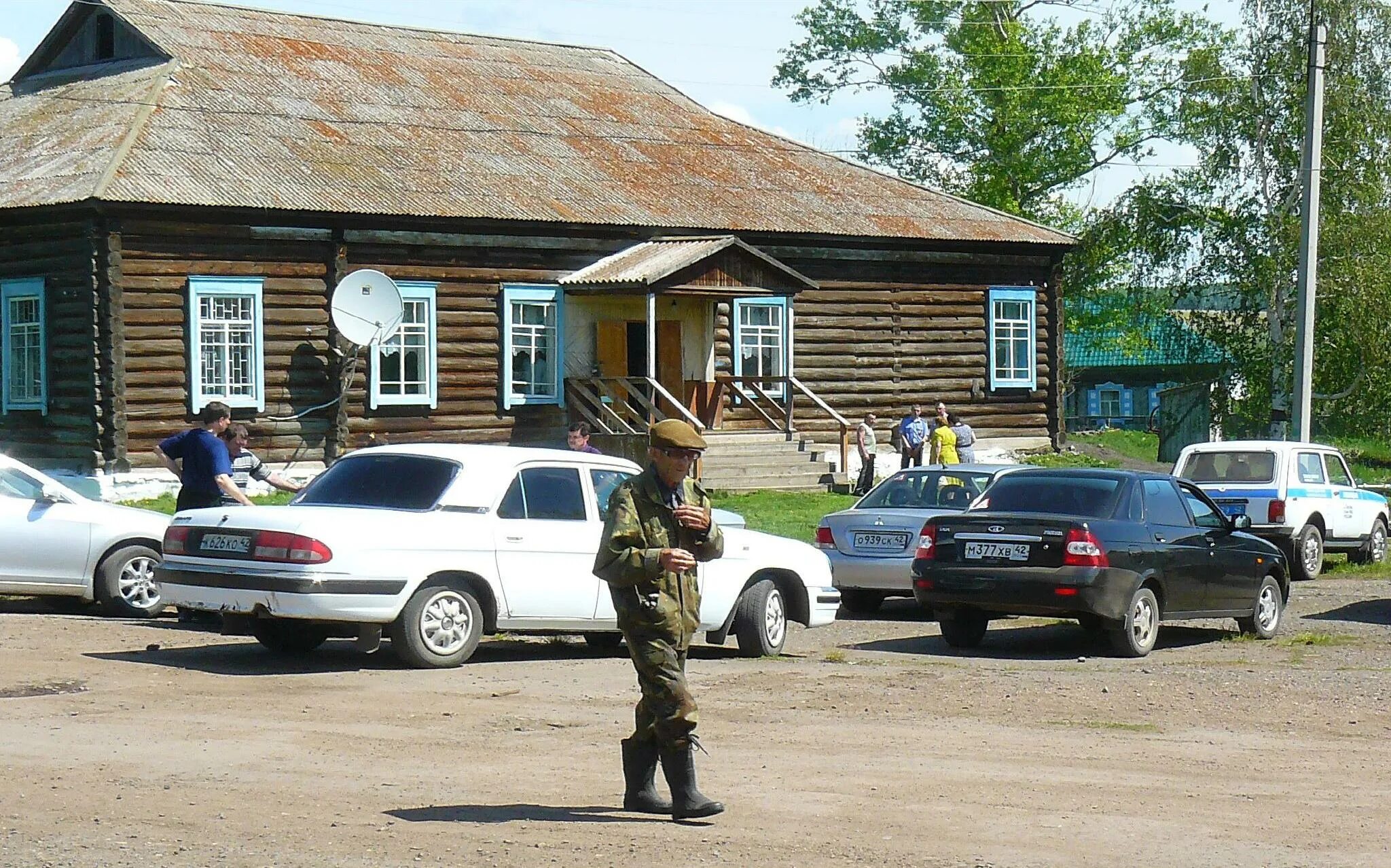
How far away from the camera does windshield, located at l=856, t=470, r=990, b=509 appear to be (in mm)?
17141

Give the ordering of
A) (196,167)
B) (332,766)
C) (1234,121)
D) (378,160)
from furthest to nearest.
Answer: (1234,121), (378,160), (196,167), (332,766)

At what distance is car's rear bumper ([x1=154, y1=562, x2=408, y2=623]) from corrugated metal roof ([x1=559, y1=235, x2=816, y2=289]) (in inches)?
681

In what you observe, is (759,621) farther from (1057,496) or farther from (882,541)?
(882,541)

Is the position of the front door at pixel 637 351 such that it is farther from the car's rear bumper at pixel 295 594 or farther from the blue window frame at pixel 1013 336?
the car's rear bumper at pixel 295 594

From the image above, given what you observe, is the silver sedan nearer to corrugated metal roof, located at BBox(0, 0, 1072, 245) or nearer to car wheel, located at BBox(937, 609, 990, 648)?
car wheel, located at BBox(937, 609, 990, 648)

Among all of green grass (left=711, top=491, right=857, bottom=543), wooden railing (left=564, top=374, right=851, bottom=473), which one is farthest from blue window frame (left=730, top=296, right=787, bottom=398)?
green grass (left=711, top=491, right=857, bottom=543)

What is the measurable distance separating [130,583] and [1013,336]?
77.8ft

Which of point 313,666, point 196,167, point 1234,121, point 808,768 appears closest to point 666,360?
point 196,167

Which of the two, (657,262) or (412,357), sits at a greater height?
(657,262)

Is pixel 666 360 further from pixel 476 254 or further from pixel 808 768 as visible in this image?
pixel 808 768

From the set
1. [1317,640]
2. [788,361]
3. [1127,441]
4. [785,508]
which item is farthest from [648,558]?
[1127,441]

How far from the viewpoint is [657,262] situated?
1166 inches

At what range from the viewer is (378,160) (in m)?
29.6

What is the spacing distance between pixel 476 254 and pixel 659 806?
74.6ft
